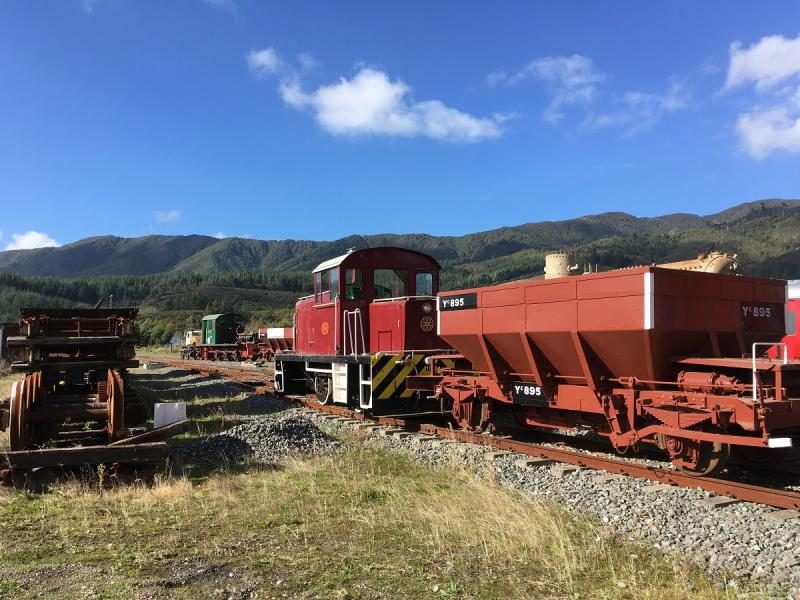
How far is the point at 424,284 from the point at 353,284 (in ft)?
5.48

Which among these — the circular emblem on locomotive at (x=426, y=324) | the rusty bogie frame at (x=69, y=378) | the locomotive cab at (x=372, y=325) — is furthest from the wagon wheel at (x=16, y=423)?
the circular emblem on locomotive at (x=426, y=324)

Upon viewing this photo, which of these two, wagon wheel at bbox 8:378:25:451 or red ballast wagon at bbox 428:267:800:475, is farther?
wagon wheel at bbox 8:378:25:451

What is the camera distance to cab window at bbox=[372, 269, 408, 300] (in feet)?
47.2

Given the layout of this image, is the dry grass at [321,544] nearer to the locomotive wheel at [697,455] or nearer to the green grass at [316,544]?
the green grass at [316,544]

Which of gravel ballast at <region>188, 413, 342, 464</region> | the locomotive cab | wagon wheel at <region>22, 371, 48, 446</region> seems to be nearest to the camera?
wagon wheel at <region>22, 371, 48, 446</region>

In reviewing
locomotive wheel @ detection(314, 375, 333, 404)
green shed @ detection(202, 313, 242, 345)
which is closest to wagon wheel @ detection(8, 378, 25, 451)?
locomotive wheel @ detection(314, 375, 333, 404)

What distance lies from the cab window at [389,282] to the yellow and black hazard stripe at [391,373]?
2108 mm

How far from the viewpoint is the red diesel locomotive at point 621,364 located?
724cm

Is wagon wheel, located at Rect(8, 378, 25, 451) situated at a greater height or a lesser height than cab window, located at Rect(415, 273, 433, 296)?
lesser

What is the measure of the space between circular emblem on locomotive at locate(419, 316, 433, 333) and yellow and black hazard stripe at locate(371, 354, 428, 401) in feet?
2.66

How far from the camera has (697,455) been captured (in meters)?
7.55

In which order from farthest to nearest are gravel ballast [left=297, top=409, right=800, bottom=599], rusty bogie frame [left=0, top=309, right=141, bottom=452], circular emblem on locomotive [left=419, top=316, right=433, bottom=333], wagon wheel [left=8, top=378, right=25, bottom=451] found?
circular emblem on locomotive [left=419, top=316, right=433, bottom=333], rusty bogie frame [left=0, top=309, right=141, bottom=452], wagon wheel [left=8, top=378, right=25, bottom=451], gravel ballast [left=297, top=409, right=800, bottom=599]

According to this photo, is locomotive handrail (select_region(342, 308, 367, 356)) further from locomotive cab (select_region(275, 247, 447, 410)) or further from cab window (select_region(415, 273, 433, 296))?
cab window (select_region(415, 273, 433, 296))

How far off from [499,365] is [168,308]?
133 meters
